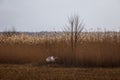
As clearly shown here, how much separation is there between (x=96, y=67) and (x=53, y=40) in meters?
3.43

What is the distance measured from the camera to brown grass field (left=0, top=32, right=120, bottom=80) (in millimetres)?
11688

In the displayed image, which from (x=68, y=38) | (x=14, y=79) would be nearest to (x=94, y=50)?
(x=68, y=38)

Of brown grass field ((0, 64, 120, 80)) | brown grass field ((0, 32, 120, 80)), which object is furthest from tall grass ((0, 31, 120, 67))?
brown grass field ((0, 64, 120, 80))

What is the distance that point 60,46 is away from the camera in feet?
51.3

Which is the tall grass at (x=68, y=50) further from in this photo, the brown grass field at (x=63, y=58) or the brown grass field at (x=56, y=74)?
the brown grass field at (x=56, y=74)

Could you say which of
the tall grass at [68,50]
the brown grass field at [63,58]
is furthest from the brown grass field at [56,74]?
the tall grass at [68,50]

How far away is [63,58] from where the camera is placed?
1487cm

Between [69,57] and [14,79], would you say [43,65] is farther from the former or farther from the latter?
[14,79]

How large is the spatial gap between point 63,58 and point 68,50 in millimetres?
547

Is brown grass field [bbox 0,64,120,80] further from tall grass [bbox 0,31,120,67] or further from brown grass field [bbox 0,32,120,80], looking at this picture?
tall grass [bbox 0,31,120,67]

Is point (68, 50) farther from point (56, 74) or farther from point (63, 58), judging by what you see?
point (56, 74)

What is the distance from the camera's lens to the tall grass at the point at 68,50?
47.1 feet

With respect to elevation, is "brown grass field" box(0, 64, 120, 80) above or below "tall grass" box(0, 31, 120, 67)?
below

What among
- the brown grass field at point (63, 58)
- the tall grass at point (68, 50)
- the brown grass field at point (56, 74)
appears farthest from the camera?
the tall grass at point (68, 50)
